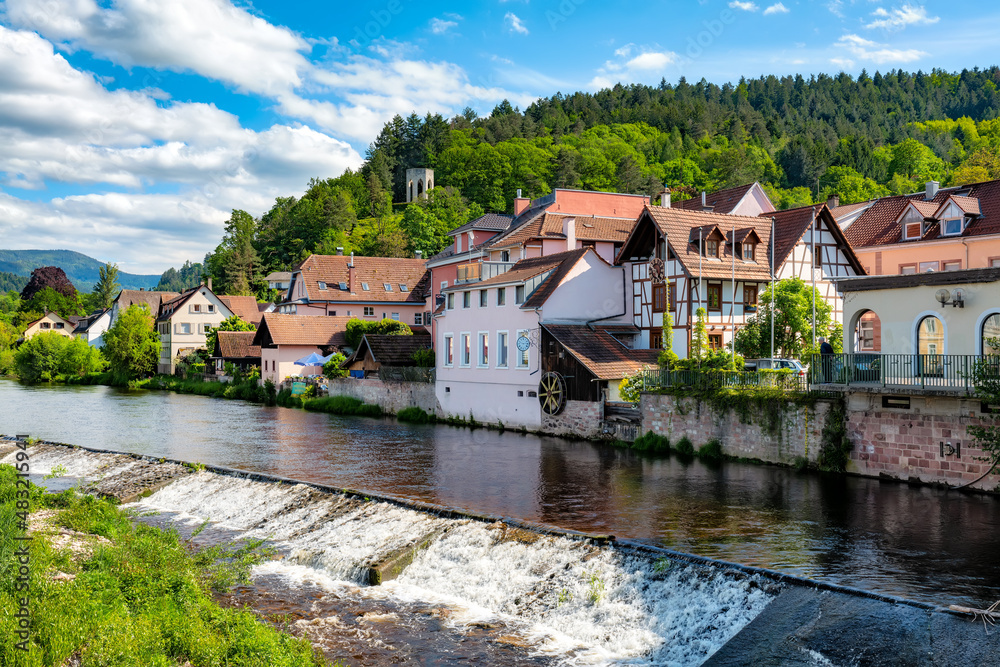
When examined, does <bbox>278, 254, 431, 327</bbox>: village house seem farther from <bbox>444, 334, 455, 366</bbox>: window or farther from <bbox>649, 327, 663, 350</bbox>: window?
<bbox>649, 327, 663, 350</bbox>: window

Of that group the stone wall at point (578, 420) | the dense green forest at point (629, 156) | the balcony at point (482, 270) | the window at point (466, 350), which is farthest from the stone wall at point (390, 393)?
the dense green forest at point (629, 156)

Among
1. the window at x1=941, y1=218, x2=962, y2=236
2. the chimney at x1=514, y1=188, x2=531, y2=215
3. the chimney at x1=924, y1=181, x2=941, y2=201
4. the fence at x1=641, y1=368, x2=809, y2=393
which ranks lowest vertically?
the fence at x1=641, y1=368, x2=809, y2=393

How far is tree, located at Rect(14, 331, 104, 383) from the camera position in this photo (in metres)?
83.4

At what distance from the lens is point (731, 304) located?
35844 mm

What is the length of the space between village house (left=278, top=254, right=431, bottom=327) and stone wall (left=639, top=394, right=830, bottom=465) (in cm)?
4366

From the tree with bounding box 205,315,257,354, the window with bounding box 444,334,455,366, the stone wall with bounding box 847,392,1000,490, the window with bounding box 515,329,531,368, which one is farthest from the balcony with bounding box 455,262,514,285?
the tree with bounding box 205,315,257,354

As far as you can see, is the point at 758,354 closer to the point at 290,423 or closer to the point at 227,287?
the point at 290,423

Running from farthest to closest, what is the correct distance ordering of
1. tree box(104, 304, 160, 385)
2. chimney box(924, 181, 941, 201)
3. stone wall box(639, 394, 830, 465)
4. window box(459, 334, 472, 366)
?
1. tree box(104, 304, 160, 385)
2. chimney box(924, 181, 941, 201)
3. window box(459, 334, 472, 366)
4. stone wall box(639, 394, 830, 465)

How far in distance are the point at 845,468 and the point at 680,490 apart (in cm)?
546

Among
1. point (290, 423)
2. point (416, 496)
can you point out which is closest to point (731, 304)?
point (416, 496)

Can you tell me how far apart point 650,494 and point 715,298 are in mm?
15950

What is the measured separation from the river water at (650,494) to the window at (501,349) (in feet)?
11.0

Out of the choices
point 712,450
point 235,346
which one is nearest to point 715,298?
point 712,450

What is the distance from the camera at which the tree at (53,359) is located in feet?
274
